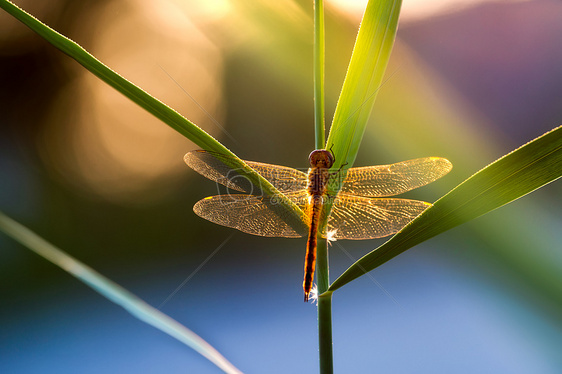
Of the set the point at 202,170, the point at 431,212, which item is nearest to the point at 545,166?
the point at 431,212

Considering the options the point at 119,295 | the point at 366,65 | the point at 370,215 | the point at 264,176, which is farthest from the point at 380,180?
the point at 119,295

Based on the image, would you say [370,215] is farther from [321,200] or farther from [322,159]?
[322,159]

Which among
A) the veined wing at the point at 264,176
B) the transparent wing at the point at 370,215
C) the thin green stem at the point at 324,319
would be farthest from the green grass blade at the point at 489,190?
the veined wing at the point at 264,176

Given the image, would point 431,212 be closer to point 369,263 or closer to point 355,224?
point 369,263

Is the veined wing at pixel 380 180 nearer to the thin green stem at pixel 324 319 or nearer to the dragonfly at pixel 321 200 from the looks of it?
the dragonfly at pixel 321 200

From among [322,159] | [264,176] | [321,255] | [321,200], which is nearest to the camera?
[321,255]
